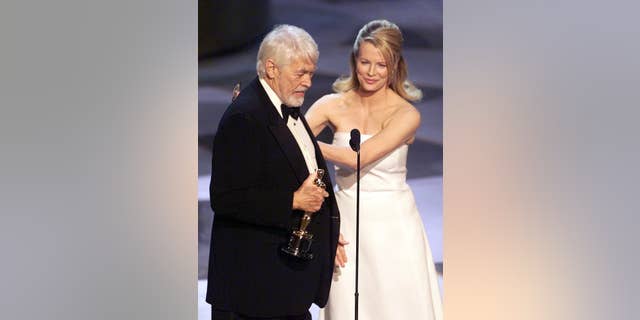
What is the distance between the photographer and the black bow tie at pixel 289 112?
411cm

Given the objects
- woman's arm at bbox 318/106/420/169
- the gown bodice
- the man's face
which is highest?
the man's face

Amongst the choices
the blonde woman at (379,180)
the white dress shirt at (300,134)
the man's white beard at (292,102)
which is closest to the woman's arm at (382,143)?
the blonde woman at (379,180)

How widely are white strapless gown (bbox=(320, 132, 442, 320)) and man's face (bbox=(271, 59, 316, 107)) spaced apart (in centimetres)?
44

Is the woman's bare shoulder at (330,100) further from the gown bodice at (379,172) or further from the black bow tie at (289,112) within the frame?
the black bow tie at (289,112)

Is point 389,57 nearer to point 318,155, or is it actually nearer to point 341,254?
point 318,155

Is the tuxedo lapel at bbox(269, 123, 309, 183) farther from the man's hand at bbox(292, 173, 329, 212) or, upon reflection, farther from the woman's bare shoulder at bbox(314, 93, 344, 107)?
Answer: the woman's bare shoulder at bbox(314, 93, 344, 107)

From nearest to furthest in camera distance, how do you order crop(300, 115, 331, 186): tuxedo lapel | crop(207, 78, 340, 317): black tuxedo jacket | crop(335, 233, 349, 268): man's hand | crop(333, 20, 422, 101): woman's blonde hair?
crop(207, 78, 340, 317): black tuxedo jacket < crop(300, 115, 331, 186): tuxedo lapel < crop(335, 233, 349, 268): man's hand < crop(333, 20, 422, 101): woman's blonde hair

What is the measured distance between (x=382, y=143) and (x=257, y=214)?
0.87m

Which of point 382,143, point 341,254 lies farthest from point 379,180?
point 341,254

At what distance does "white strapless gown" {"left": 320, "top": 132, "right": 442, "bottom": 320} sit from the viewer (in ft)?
14.8

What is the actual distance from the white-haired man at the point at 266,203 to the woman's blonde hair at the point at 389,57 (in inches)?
15.5

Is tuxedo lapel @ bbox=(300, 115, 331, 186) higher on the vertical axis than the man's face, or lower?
lower

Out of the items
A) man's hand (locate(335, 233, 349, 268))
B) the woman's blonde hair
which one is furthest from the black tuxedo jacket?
the woman's blonde hair
